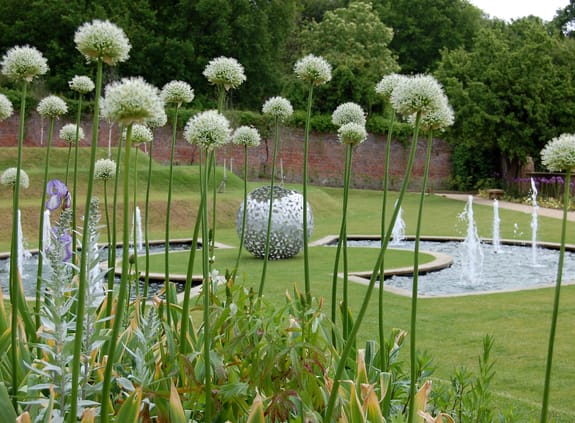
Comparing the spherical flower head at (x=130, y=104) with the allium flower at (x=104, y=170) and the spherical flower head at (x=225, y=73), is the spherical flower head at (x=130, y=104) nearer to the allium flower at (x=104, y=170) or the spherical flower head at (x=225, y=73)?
the spherical flower head at (x=225, y=73)

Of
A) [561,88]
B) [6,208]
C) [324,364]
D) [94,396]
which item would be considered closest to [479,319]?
[324,364]

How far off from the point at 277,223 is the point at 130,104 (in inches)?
371

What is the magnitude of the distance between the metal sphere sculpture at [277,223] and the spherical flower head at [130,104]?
30.3 ft

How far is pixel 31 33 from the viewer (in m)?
33.3

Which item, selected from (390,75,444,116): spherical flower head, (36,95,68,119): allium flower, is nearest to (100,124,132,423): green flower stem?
(390,75,444,116): spherical flower head

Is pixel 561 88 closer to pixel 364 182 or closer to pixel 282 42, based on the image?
pixel 364 182

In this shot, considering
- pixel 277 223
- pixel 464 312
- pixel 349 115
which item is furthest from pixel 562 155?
pixel 277 223

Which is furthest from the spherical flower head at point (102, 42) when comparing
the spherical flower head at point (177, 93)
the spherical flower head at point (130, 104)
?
the spherical flower head at point (177, 93)

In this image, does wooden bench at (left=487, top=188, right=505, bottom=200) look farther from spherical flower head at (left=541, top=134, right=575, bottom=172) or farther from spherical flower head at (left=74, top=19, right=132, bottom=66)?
spherical flower head at (left=74, top=19, right=132, bottom=66)

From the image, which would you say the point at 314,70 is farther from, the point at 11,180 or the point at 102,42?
the point at 11,180

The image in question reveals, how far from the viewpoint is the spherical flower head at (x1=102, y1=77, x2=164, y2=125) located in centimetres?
155

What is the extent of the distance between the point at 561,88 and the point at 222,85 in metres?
25.4

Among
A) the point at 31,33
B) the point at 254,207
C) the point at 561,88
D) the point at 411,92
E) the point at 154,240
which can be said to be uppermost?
the point at 31,33

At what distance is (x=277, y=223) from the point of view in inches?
431
